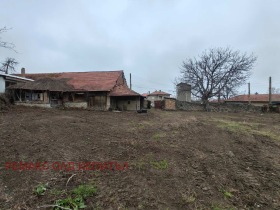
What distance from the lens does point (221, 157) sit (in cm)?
562

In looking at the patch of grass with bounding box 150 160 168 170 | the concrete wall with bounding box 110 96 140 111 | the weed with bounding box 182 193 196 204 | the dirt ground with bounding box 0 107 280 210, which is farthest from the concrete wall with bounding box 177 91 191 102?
the weed with bounding box 182 193 196 204

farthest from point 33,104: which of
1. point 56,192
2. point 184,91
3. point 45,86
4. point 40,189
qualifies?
point 184,91

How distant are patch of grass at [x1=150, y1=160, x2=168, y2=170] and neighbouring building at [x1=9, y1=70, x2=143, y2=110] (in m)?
15.1

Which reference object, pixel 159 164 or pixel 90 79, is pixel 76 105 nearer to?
pixel 90 79

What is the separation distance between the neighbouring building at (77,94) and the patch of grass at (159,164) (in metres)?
15.1

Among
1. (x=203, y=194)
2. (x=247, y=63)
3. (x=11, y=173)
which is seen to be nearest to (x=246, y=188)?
(x=203, y=194)

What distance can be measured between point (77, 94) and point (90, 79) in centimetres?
321

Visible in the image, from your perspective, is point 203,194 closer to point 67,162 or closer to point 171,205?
point 171,205

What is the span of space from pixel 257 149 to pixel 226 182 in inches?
131

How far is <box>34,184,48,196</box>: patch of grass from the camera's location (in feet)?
11.2

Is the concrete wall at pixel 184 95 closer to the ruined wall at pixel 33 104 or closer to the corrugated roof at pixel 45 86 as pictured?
→ the corrugated roof at pixel 45 86

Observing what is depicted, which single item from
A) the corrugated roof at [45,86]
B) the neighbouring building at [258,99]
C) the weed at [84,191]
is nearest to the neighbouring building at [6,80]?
the corrugated roof at [45,86]

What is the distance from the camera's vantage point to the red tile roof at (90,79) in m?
20.1

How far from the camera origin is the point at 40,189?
11.5 feet
